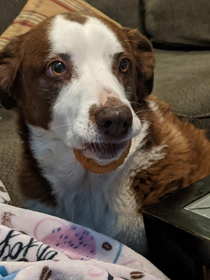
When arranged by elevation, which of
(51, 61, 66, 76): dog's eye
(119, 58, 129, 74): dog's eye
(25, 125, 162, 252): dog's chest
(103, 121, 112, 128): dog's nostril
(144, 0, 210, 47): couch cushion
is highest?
(144, 0, 210, 47): couch cushion

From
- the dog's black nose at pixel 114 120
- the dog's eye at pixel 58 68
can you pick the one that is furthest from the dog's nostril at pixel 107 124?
the dog's eye at pixel 58 68

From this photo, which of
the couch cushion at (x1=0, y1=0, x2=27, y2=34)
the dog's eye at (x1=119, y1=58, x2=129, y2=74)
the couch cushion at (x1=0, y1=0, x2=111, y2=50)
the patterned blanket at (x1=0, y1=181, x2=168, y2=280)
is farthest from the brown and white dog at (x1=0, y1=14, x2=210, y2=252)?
the couch cushion at (x1=0, y1=0, x2=27, y2=34)

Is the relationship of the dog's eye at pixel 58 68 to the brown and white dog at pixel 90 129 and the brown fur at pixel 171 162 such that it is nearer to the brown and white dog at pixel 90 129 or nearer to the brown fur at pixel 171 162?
the brown and white dog at pixel 90 129

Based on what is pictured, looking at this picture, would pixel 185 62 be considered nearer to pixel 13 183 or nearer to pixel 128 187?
pixel 128 187

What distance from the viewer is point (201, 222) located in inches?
25.6

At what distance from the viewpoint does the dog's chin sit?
2.64 ft

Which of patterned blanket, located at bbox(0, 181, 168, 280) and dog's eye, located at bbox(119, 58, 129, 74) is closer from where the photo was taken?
patterned blanket, located at bbox(0, 181, 168, 280)

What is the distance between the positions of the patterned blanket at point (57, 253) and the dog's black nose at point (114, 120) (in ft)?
1.09

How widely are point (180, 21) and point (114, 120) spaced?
1892 mm

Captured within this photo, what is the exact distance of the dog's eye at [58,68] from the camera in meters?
0.89

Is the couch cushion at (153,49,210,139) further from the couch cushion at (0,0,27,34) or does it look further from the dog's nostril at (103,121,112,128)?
the couch cushion at (0,0,27,34)

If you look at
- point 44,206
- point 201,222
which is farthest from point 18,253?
point 201,222

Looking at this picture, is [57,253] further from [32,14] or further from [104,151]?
[32,14]

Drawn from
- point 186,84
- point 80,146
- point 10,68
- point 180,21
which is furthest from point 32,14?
point 80,146
